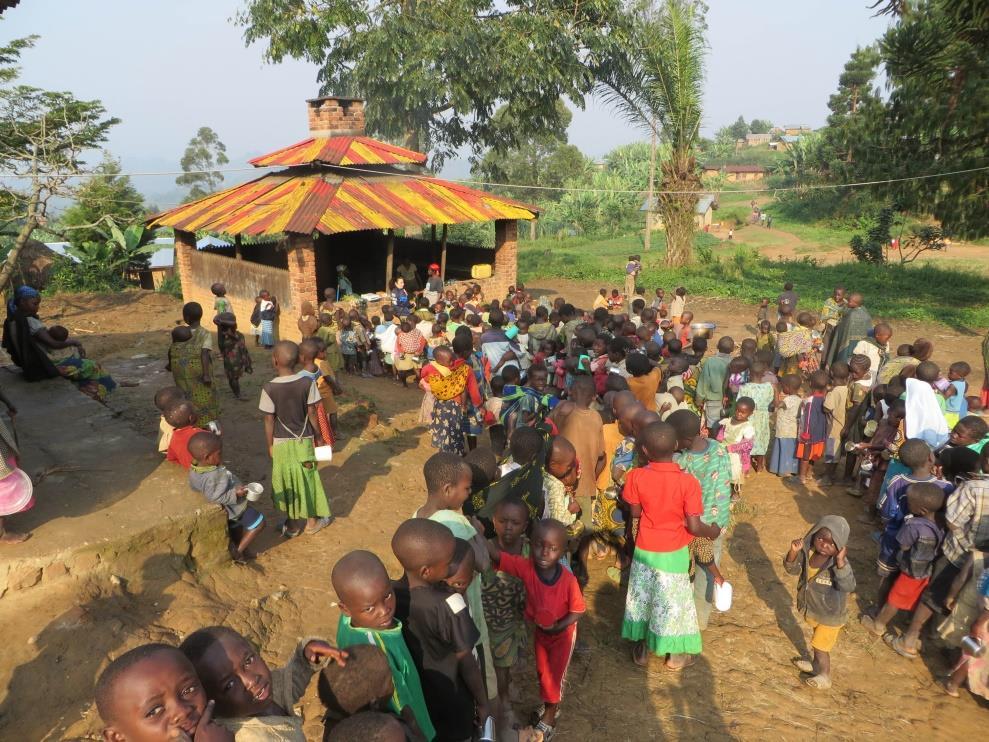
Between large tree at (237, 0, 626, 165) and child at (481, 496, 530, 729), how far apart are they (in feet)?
73.1

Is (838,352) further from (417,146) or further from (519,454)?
(417,146)

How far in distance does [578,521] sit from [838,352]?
557 cm

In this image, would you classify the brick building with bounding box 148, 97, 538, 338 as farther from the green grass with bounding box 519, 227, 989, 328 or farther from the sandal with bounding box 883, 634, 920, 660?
the sandal with bounding box 883, 634, 920, 660

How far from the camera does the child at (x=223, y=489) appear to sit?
4.29 m

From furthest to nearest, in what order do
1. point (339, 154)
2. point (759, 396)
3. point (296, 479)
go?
1. point (339, 154)
2. point (759, 396)
3. point (296, 479)

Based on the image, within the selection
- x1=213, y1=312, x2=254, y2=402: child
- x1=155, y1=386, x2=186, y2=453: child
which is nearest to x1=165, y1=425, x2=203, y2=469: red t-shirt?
x1=155, y1=386, x2=186, y2=453: child

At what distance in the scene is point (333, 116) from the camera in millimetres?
14672

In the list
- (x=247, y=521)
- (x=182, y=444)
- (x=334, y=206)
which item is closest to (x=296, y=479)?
(x=247, y=521)

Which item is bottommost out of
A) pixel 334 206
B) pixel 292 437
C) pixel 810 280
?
pixel 292 437

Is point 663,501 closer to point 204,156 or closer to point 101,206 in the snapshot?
point 101,206

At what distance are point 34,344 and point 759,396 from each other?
7152mm

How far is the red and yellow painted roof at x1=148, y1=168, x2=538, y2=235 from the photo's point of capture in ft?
38.7

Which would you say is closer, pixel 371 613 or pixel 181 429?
pixel 371 613

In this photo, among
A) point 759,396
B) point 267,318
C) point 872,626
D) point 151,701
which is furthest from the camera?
point 267,318
